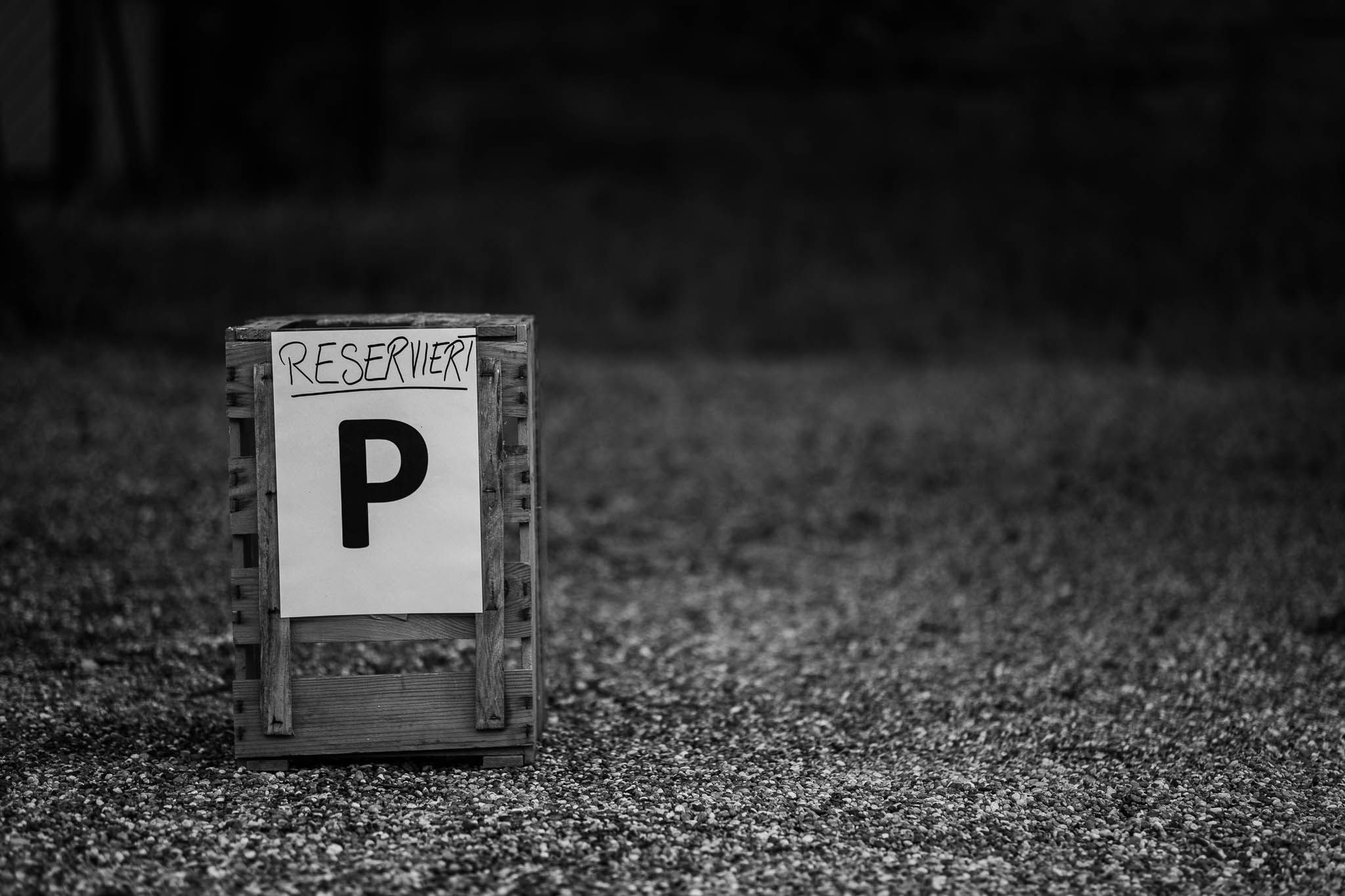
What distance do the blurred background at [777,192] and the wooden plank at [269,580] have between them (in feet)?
23.2

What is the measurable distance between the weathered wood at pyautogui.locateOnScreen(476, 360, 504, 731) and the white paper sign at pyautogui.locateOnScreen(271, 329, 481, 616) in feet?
0.13

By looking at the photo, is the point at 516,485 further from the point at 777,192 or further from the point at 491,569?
the point at 777,192

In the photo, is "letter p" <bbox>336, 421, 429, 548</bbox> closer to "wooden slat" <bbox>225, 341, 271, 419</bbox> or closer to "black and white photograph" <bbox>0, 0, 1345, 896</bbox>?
"black and white photograph" <bbox>0, 0, 1345, 896</bbox>

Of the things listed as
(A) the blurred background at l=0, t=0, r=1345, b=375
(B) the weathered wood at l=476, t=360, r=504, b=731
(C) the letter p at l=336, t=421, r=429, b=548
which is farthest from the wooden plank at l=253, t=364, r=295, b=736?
(A) the blurred background at l=0, t=0, r=1345, b=375

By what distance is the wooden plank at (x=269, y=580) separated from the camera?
4.12 m

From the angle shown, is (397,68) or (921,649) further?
(397,68)

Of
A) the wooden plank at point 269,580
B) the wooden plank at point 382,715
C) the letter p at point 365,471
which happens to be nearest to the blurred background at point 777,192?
the letter p at point 365,471

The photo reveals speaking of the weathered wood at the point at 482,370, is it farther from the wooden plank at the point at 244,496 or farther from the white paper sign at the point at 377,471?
the wooden plank at the point at 244,496

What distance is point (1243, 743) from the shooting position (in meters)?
4.70

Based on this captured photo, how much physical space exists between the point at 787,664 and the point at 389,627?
2168mm

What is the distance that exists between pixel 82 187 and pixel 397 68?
10.6m

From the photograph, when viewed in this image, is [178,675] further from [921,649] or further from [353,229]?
[353,229]

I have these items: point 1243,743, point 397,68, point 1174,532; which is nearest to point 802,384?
point 1174,532

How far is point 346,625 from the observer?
4219mm
